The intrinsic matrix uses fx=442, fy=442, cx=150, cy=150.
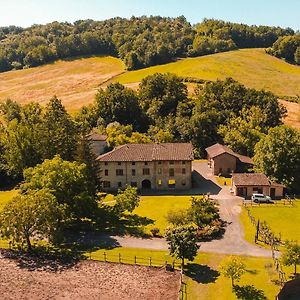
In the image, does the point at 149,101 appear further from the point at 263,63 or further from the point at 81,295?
the point at 81,295

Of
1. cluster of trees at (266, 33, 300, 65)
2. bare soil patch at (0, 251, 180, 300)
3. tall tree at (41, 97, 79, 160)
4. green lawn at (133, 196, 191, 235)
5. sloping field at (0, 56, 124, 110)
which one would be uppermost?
cluster of trees at (266, 33, 300, 65)

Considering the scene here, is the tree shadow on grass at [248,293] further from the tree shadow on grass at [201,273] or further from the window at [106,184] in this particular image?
the window at [106,184]

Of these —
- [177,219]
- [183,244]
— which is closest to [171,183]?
[177,219]

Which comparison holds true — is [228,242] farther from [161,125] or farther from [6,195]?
[161,125]

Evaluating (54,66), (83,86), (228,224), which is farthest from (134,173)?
(54,66)

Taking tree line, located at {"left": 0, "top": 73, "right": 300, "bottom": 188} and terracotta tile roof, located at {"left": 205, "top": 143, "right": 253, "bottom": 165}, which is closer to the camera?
tree line, located at {"left": 0, "top": 73, "right": 300, "bottom": 188}

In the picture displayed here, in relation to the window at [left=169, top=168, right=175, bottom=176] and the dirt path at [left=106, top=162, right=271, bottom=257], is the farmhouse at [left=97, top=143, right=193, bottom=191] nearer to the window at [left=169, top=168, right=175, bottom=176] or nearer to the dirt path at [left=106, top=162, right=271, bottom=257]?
the window at [left=169, top=168, right=175, bottom=176]

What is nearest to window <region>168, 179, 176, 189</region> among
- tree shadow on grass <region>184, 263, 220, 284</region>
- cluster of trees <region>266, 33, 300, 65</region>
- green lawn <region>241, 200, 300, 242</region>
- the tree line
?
the tree line
